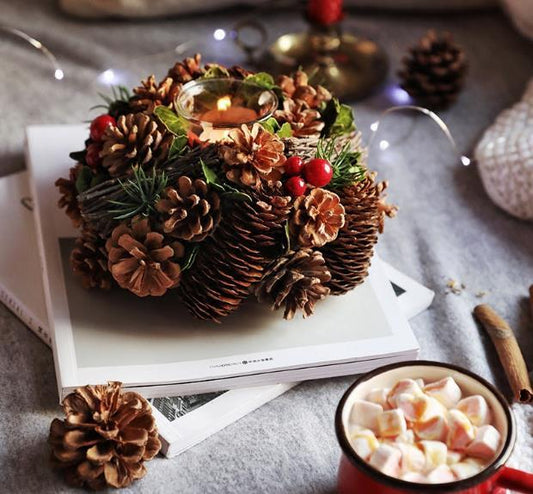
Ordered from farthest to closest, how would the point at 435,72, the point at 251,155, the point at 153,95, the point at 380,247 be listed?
1. the point at 435,72
2. the point at 380,247
3. the point at 153,95
4. the point at 251,155

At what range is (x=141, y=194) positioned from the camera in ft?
2.23

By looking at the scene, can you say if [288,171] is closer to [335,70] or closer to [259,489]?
[259,489]

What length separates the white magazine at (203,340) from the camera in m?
0.69

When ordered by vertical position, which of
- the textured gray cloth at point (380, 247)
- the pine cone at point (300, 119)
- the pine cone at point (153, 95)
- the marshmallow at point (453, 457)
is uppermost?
→ the pine cone at point (300, 119)

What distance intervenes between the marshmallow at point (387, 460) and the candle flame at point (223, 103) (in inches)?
12.8

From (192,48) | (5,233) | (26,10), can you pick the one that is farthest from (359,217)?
(26,10)

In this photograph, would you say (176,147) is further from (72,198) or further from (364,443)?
(364,443)

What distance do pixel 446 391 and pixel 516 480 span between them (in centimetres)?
7

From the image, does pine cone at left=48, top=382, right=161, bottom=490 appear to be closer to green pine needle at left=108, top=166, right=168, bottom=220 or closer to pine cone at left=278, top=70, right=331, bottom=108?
green pine needle at left=108, top=166, right=168, bottom=220

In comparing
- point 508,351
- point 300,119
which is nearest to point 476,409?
point 508,351

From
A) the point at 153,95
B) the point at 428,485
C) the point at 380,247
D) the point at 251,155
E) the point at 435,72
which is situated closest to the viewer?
the point at 428,485

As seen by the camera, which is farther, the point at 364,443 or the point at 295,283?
the point at 295,283

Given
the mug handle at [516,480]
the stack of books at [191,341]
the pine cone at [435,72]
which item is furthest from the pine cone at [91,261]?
the pine cone at [435,72]

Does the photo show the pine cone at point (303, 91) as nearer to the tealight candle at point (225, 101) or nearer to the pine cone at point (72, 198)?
the tealight candle at point (225, 101)
